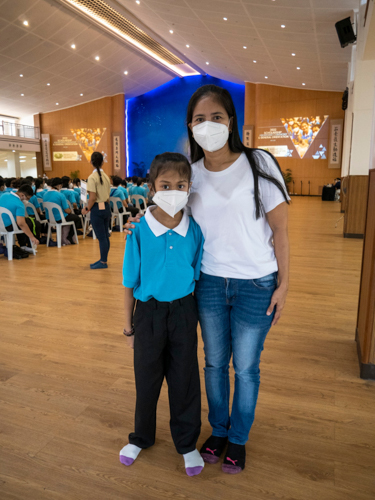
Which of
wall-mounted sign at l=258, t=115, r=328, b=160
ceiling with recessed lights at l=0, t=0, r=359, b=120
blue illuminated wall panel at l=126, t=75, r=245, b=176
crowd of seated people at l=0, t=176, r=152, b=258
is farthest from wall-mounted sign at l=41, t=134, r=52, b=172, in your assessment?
crowd of seated people at l=0, t=176, r=152, b=258

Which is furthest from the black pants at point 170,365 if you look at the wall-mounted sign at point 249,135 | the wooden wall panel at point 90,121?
the wooden wall panel at point 90,121

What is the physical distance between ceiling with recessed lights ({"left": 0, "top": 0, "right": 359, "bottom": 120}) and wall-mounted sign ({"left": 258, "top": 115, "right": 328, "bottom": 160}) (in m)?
1.49

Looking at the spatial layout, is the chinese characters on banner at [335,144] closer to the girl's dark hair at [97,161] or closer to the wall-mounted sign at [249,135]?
the wall-mounted sign at [249,135]

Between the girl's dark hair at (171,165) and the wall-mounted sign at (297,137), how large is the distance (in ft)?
56.4

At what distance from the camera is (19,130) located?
20125 millimetres

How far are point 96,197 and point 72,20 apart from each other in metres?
11.2

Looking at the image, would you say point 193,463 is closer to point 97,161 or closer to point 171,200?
point 171,200

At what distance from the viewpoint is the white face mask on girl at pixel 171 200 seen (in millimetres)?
1315

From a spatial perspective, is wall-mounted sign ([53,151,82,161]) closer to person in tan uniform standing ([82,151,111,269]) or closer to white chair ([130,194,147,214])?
white chair ([130,194,147,214])

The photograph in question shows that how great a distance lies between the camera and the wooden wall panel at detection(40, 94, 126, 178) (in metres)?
20.3

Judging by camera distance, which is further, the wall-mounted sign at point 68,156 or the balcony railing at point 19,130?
the wall-mounted sign at point 68,156

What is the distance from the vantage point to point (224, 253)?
4.42 ft

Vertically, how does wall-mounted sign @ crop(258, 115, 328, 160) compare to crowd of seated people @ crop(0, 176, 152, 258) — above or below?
above

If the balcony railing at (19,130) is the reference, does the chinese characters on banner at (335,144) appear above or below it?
below
